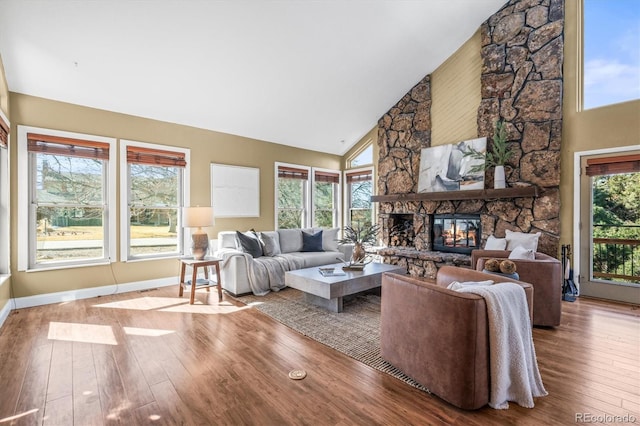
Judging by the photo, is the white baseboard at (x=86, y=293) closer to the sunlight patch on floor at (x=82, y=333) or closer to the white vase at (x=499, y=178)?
the sunlight patch on floor at (x=82, y=333)

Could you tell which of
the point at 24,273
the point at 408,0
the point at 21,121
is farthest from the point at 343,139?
the point at 24,273

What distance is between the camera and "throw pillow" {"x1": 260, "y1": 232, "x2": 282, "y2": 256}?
16.2 feet

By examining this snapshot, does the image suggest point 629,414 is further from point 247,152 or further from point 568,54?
point 247,152

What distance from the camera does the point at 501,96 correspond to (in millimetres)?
4863

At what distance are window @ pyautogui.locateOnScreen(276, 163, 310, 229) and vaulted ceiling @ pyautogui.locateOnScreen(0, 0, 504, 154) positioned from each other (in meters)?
0.86

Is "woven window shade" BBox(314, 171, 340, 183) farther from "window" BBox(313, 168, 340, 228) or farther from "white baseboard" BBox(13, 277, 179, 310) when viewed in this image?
"white baseboard" BBox(13, 277, 179, 310)

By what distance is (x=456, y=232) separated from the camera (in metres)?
5.46

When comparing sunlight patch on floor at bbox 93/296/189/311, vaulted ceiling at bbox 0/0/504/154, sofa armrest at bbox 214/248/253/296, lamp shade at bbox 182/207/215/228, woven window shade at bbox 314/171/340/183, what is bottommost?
sunlight patch on floor at bbox 93/296/189/311

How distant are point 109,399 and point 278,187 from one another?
188 inches

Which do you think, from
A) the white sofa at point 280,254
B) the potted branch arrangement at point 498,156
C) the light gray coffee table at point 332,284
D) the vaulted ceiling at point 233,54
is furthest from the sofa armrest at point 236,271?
the potted branch arrangement at point 498,156

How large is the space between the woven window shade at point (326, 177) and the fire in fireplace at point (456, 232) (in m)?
2.54

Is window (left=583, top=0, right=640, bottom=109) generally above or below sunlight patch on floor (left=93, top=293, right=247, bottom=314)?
above

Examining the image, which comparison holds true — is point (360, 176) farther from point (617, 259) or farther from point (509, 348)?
point (509, 348)

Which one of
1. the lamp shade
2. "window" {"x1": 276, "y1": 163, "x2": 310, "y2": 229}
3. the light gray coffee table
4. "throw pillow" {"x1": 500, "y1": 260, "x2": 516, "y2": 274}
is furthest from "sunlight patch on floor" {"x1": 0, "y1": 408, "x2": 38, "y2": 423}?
"window" {"x1": 276, "y1": 163, "x2": 310, "y2": 229}
